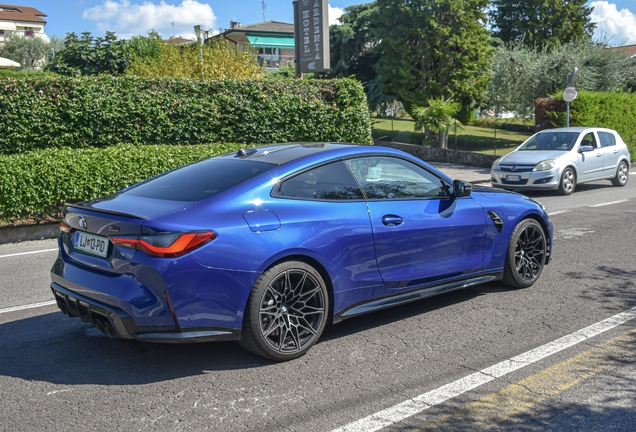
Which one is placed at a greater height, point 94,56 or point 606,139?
point 94,56

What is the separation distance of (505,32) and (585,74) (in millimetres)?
22354

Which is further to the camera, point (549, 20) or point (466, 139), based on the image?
point (549, 20)

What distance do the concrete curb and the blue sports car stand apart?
617 cm

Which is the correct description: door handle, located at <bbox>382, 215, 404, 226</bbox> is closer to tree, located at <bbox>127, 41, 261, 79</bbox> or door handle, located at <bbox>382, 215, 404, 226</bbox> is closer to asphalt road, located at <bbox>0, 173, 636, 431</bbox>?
asphalt road, located at <bbox>0, 173, 636, 431</bbox>

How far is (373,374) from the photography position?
4156 millimetres

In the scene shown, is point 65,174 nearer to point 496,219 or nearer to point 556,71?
point 496,219

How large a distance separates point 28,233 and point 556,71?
26.8 m

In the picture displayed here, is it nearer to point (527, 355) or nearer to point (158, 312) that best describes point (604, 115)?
point (527, 355)

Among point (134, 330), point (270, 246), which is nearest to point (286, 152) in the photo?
point (270, 246)

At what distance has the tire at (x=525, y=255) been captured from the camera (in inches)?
237

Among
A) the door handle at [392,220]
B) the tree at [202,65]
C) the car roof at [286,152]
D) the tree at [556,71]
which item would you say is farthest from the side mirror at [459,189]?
the tree at [556,71]

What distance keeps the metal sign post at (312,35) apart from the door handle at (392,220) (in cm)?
1385

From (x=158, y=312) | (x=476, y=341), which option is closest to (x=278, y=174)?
(x=158, y=312)

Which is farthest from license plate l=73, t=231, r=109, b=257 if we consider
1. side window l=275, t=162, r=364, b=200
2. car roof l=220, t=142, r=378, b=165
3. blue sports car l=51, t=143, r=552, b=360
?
car roof l=220, t=142, r=378, b=165
